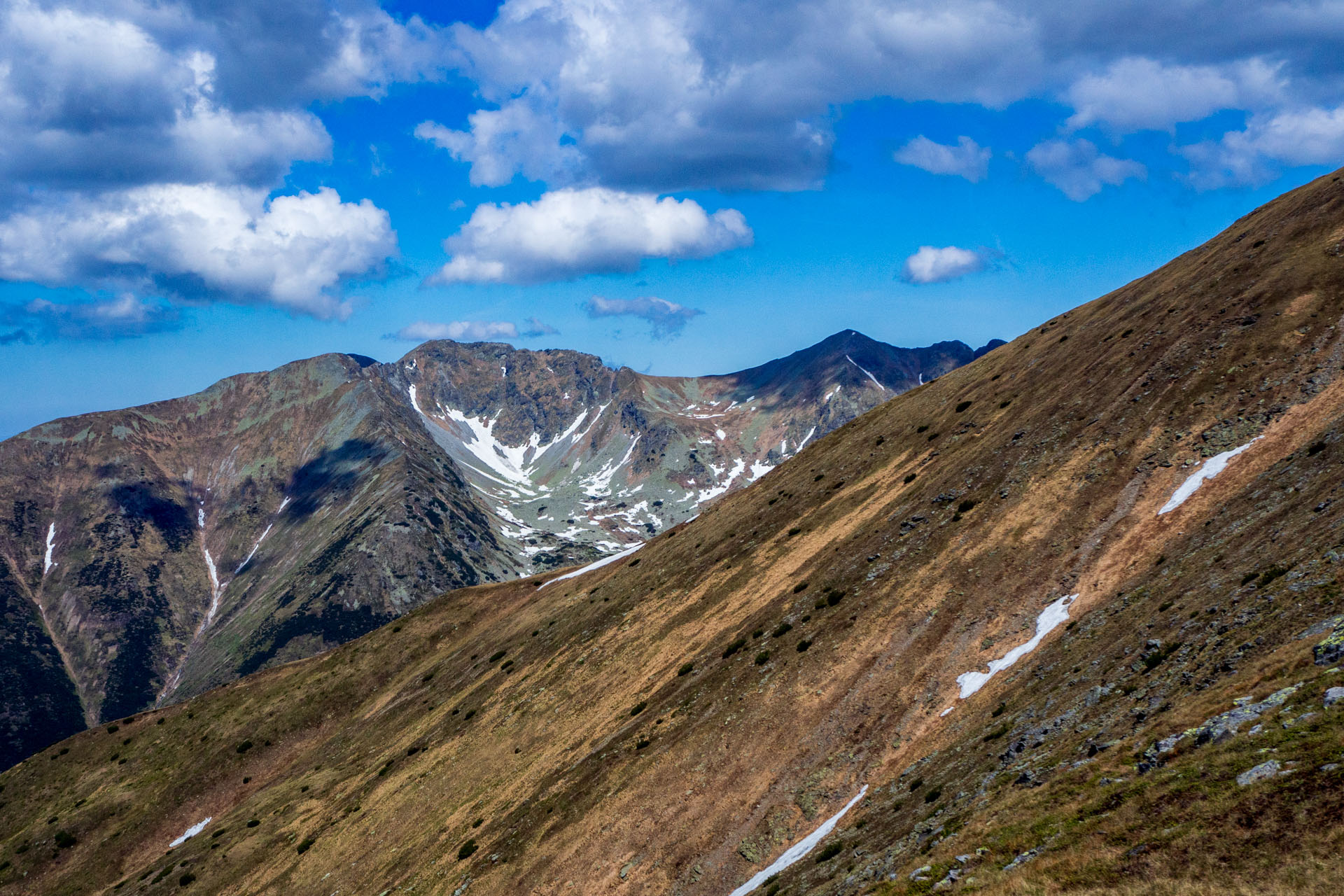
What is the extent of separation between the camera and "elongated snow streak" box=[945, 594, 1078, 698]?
130 feet

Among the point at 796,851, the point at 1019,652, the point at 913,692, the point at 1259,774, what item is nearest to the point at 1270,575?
the point at 1019,652

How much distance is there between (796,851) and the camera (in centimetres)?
3522

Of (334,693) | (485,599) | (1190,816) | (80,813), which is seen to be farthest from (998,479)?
(80,813)

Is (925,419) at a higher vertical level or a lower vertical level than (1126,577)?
higher

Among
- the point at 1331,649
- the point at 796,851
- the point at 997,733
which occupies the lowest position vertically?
the point at 796,851

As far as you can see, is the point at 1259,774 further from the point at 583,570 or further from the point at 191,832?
the point at 191,832

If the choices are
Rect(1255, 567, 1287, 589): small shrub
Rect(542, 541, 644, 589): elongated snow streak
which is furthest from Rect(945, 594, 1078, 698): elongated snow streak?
Rect(542, 541, 644, 589): elongated snow streak

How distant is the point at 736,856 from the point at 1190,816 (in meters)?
24.2

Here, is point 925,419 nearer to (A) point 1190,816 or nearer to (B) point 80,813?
(A) point 1190,816

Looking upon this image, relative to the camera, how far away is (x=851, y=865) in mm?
27594

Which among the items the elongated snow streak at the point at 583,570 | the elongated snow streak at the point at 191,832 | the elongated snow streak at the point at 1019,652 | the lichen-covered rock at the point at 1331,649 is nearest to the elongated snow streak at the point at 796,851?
the elongated snow streak at the point at 1019,652

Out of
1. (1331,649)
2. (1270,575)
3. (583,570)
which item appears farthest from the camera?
(583,570)

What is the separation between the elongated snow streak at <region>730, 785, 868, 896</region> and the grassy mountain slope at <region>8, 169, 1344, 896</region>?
0.84 m

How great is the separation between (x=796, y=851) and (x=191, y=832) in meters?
79.2
